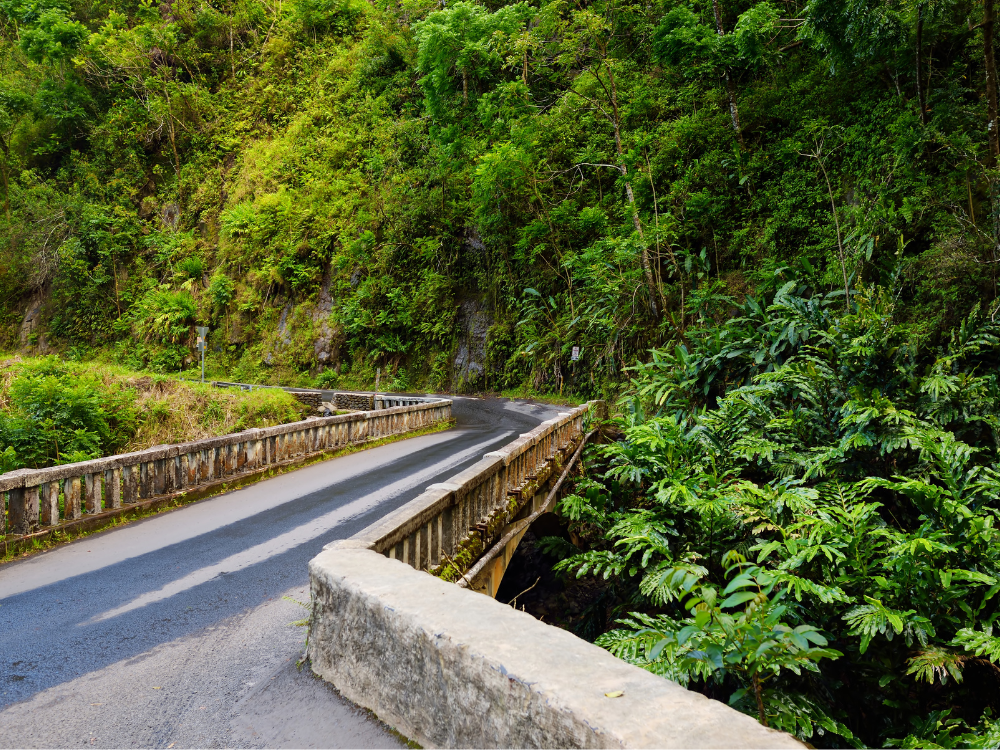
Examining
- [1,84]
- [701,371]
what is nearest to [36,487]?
[701,371]

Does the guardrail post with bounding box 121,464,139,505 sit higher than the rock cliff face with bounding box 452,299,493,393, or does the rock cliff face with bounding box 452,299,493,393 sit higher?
the rock cliff face with bounding box 452,299,493,393

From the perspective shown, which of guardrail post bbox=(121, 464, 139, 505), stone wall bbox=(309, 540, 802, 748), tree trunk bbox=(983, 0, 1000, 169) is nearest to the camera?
stone wall bbox=(309, 540, 802, 748)

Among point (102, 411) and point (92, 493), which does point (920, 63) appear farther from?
point (102, 411)

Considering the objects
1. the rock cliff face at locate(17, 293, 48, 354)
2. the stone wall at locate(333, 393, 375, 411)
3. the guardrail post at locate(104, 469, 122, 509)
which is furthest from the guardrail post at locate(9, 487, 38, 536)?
the rock cliff face at locate(17, 293, 48, 354)

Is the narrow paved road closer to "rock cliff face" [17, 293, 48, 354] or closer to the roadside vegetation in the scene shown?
the roadside vegetation

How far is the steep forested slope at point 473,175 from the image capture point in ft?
40.8

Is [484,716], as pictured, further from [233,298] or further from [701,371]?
[233,298]

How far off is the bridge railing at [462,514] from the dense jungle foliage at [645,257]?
1.16 m

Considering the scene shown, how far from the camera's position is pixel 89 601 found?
491 cm

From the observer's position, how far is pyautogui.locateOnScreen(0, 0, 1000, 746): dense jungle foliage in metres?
4.92

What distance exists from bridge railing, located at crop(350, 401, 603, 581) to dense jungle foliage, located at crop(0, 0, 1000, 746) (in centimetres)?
116

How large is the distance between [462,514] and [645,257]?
12524 millimetres

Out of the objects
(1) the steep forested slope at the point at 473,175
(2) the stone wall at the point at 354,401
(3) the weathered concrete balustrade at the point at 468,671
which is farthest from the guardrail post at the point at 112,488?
(2) the stone wall at the point at 354,401

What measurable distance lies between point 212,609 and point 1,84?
5284 cm
